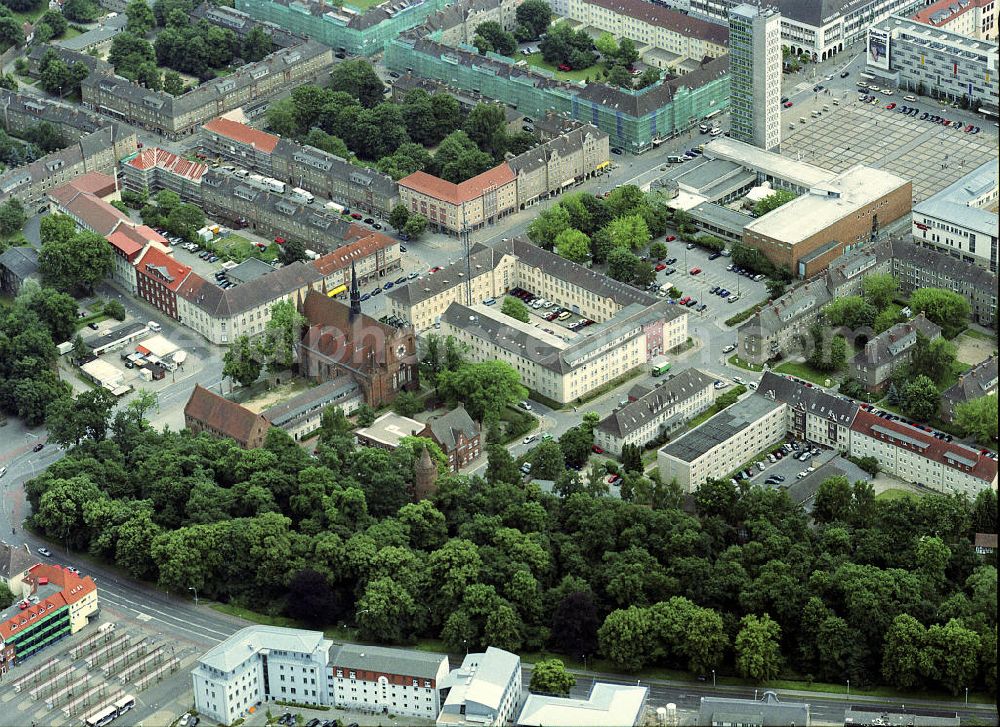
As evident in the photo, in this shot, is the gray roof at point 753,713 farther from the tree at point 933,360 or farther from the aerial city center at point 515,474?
the tree at point 933,360

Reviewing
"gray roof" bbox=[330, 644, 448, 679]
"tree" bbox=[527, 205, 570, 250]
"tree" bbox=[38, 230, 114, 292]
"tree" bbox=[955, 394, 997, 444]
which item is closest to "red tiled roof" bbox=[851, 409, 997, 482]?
"tree" bbox=[955, 394, 997, 444]

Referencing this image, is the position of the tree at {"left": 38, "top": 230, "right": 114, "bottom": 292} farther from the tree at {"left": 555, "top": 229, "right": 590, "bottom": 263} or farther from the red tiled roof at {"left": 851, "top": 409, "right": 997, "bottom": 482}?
the red tiled roof at {"left": 851, "top": 409, "right": 997, "bottom": 482}

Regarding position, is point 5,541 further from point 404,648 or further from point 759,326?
point 759,326

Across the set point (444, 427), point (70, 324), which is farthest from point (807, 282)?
point (70, 324)

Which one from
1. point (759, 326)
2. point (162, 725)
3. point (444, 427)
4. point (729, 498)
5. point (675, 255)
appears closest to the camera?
point (162, 725)

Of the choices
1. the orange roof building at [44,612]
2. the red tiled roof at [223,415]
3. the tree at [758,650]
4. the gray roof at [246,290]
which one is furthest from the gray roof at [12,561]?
the tree at [758,650]

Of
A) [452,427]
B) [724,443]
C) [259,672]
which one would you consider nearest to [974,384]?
[724,443]

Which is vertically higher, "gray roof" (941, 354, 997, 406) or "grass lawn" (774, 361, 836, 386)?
"gray roof" (941, 354, 997, 406)
